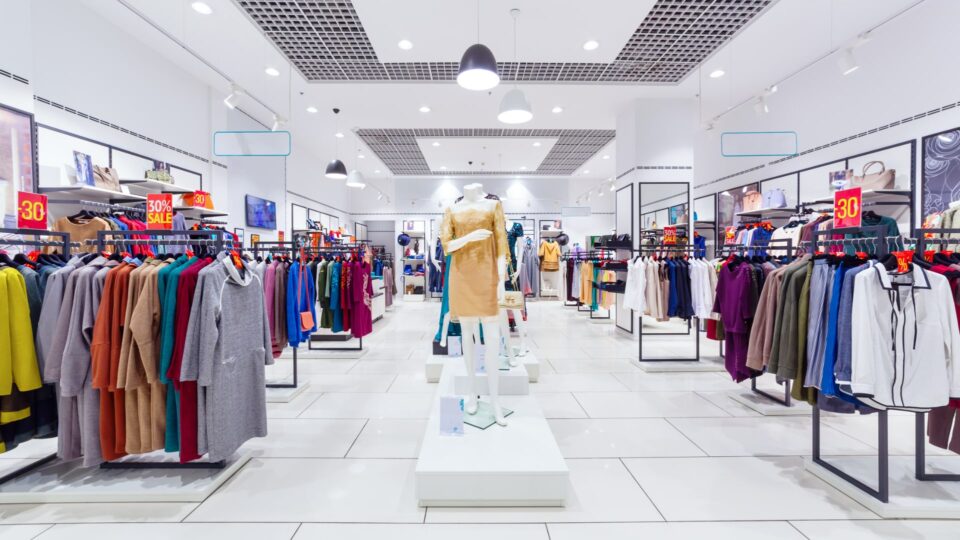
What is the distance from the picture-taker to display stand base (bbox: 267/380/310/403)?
150 inches

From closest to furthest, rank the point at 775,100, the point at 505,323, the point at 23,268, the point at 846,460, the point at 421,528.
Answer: the point at 421,528
the point at 23,268
the point at 846,460
the point at 505,323
the point at 775,100

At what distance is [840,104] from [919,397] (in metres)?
5.81

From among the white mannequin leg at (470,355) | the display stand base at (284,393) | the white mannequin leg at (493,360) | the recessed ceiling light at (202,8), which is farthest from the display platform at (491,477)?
the recessed ceiling light at (202,8)

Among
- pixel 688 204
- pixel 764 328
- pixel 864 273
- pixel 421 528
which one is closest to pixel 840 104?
pixel 688 204

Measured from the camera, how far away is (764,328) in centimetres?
293

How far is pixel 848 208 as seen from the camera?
243 cm

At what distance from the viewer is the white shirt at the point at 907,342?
1896mm

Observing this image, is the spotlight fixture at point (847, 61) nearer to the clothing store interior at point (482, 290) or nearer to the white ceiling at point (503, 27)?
the clothing store interior at point (482, 290)

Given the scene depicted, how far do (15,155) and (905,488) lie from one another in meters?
7.51

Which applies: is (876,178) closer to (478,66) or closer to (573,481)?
(478,66)

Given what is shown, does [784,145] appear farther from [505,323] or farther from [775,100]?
A: [505,323]

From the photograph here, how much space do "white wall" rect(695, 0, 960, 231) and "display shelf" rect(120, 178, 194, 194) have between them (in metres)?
9.47

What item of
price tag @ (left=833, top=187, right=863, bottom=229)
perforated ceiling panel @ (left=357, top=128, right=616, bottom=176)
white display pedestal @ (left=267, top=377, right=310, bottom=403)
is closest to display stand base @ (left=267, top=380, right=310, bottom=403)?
white display pedestal @ (left=267, top=377, right=310, bottom=403)

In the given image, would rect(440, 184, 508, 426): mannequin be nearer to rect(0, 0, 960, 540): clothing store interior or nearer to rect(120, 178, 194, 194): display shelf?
rect(0, 0, 960, 540): clothing store interior
